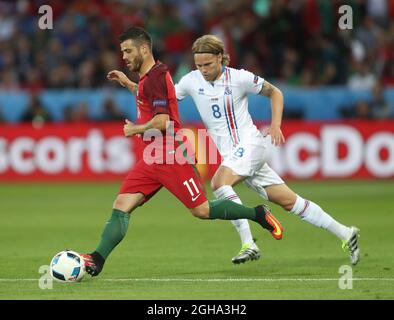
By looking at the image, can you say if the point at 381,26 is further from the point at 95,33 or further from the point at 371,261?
the point at 371,261

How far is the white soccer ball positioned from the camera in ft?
27.8

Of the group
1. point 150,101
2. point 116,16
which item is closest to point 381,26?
point 116,16

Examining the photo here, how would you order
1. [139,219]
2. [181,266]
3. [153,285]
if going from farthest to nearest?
1. [139,219]
2. [181,266]
3. [153,285]

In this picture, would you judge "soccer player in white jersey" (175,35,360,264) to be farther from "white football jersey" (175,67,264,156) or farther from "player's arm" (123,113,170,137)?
"player's arm" (123,113,170,137)

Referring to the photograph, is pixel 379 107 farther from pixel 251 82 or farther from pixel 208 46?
pixel 208 46

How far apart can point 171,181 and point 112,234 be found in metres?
0.68

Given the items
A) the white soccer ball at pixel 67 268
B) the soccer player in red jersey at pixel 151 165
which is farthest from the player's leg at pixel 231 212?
the white soccer ball at pixel 67 268

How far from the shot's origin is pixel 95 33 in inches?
842

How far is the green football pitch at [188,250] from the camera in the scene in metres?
8.13

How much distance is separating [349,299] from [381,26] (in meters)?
14.8

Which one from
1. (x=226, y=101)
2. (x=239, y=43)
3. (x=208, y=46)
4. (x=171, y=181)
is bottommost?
(x=171, y=181)

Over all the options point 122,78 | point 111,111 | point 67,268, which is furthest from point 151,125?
point 111,111

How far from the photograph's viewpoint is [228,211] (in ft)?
29.5
